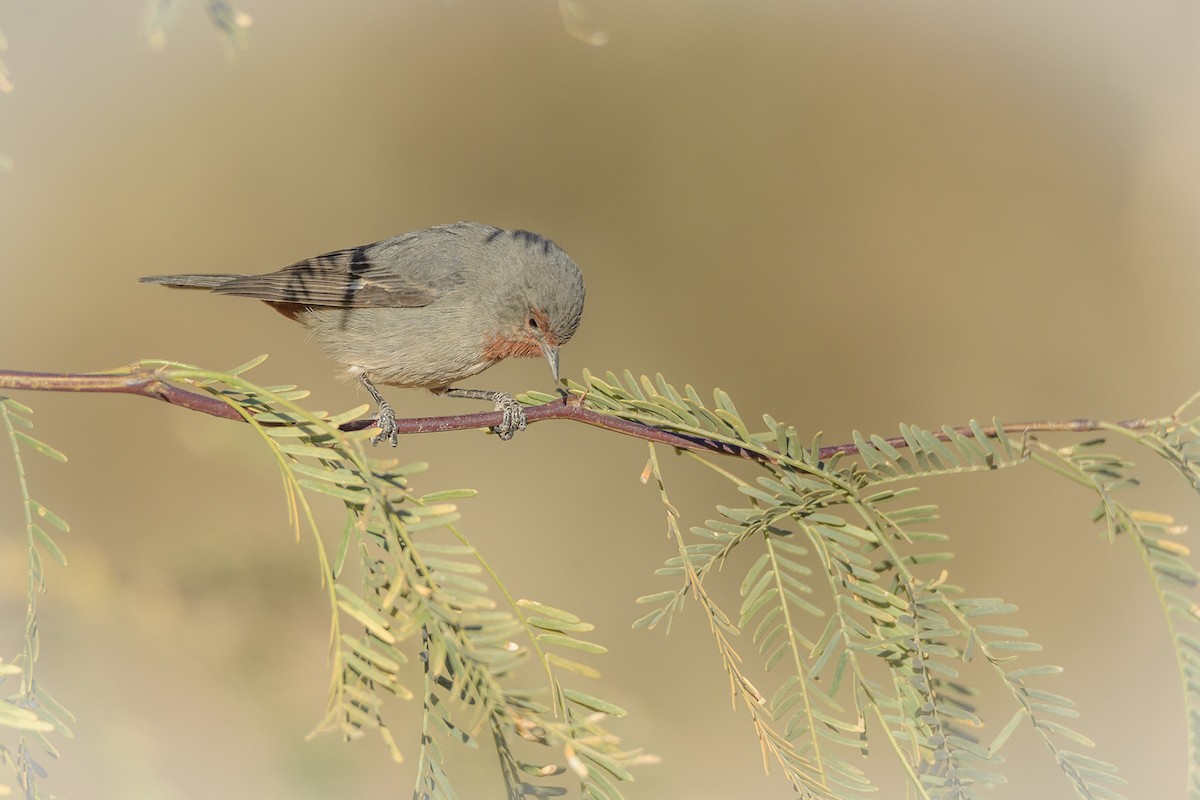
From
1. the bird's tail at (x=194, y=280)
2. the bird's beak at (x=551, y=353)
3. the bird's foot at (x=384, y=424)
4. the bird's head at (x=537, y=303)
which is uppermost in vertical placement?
the bird's head at (x=537, y=303)

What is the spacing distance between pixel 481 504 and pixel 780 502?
2214mm

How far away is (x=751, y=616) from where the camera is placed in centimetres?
102

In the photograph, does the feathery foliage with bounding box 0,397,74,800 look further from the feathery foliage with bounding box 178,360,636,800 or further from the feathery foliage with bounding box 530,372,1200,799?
the feathery foliage with bounding box 530,372,1200,799

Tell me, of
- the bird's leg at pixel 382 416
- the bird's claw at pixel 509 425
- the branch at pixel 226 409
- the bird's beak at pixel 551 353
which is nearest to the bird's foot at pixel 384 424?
the bird's leg at pixel 382 416

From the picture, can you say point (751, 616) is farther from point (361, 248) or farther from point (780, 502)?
point (361, 248)

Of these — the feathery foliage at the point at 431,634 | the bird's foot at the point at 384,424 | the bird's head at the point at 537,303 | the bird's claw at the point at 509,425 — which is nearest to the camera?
the feathery foliage at the point at 431,634

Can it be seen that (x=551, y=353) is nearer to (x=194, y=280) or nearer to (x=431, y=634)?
(x=194, y=280)

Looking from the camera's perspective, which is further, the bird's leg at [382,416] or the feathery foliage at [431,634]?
the bird's leg at [382,416]

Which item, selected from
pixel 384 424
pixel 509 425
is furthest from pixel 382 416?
pixel 509 425

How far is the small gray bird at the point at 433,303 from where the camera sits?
2246 millimetres

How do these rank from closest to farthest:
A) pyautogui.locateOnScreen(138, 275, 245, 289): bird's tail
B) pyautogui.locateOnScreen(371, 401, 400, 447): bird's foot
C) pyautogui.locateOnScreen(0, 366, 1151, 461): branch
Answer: pyautogui.locateOnScreen(0, 366, 1151, 461): branch → pyautogui.locateOnScreen(371, 401, 400, 447): bird's foot → pyautogui.locateOnScreen(138, 275, 245, 289): bird's tail

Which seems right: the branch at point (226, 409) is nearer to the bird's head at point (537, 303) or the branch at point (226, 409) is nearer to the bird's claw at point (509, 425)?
the bird's claw at point (509, 425)

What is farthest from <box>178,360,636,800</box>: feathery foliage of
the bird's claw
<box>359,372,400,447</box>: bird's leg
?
<box>359,372,400,447</box>: bird's leg

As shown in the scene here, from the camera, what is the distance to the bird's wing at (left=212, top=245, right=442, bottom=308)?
2.31 m
